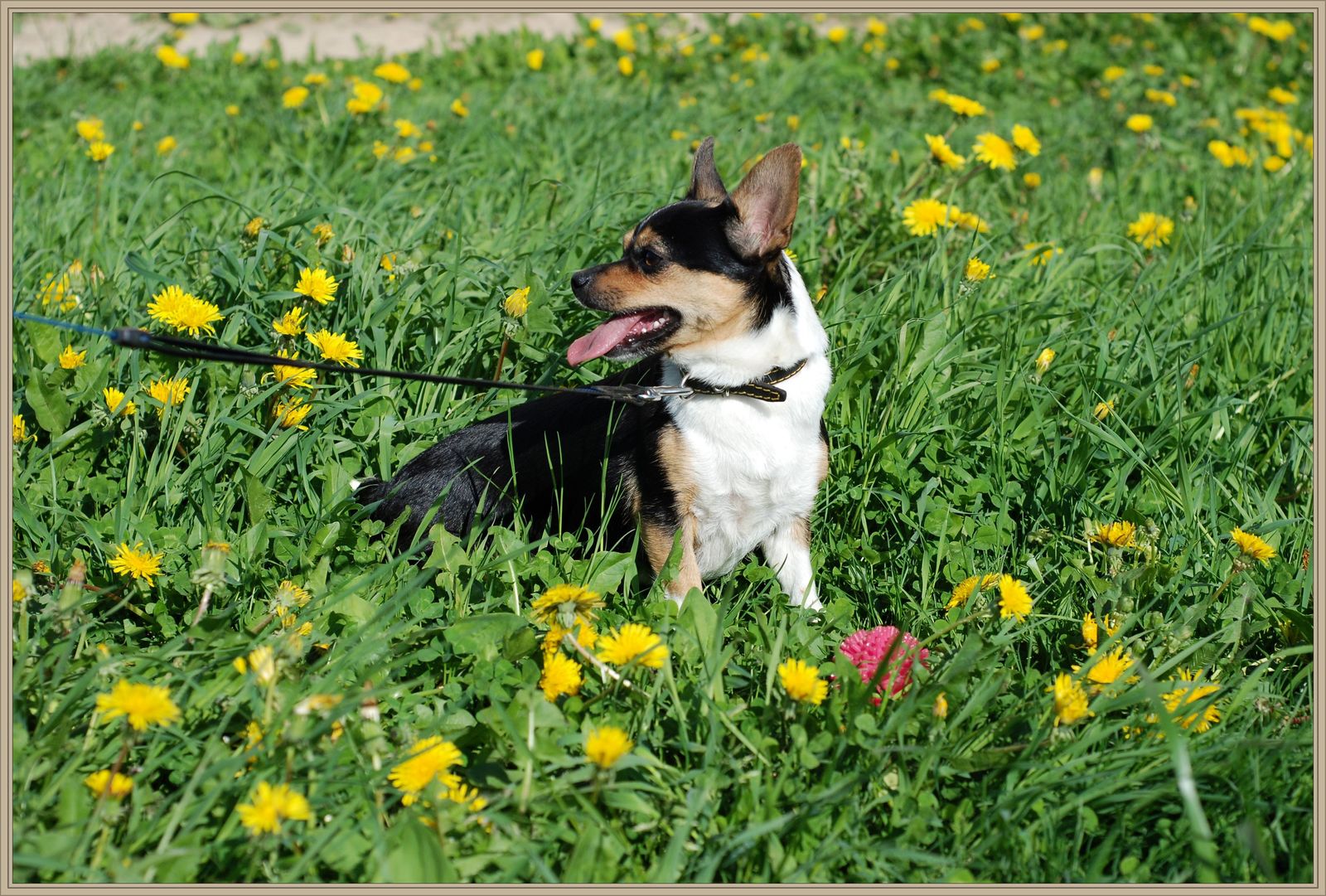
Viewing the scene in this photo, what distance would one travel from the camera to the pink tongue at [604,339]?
278 cm

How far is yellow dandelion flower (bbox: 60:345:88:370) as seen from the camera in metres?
2.86

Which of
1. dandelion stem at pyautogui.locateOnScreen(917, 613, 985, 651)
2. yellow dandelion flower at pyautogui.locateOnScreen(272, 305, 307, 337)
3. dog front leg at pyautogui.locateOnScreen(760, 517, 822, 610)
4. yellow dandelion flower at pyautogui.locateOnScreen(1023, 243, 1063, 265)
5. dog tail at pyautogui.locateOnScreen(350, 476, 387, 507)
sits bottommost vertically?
dog front leg at pyautogui.locateOnScreen(760, 517, 822, 610)

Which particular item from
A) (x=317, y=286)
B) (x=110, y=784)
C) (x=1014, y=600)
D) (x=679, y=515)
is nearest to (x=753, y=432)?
(x=679, y=515)

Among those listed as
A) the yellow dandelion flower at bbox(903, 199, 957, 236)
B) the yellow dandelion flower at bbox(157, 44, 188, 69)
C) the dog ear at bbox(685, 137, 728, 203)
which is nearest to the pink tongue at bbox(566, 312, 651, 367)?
the dog ear at bbox(685, 137, 728, 203)

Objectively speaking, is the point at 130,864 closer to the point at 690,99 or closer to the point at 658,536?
the point at 658,536

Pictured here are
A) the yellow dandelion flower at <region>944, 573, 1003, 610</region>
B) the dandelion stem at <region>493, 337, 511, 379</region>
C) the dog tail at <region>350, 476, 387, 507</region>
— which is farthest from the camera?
the dandelion stem at <region>493, 337, 511, 379</region>

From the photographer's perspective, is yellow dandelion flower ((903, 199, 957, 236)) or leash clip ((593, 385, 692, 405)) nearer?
leash clip ((593, 385, 692, 405))

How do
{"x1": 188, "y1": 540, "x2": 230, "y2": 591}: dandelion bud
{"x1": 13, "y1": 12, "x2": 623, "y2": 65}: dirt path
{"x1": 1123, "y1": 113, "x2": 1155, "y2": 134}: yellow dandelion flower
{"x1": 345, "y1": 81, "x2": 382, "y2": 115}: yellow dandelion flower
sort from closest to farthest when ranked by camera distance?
{"x1": 188, "y1": 540, "x2": 230, "y2": 591}: dandelion bud
{"x1": 345, "y1": 81, "x2": 382, "y2": 115}: yellow dandelion flower
{"x1": 1123, "y1": 113, "x2": 1155, "y2": 134}: yellow dandelion flower
{"x1": 13, "y1": 12, "x2": 623, "y2": 65}: dirt path

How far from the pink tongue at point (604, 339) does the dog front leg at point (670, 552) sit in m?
0.48

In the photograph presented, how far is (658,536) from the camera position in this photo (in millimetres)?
2754

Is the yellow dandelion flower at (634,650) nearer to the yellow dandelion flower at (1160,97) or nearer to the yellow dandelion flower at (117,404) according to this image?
the yellow dandelion flower at (117,404)

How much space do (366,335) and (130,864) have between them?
192 cm

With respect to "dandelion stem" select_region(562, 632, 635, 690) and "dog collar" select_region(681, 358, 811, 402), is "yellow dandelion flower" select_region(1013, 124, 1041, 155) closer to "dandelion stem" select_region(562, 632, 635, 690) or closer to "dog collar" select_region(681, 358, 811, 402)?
"dog collar" select_region(681, 358, 811, 402)

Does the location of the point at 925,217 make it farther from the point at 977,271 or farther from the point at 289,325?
the point at 289,325
